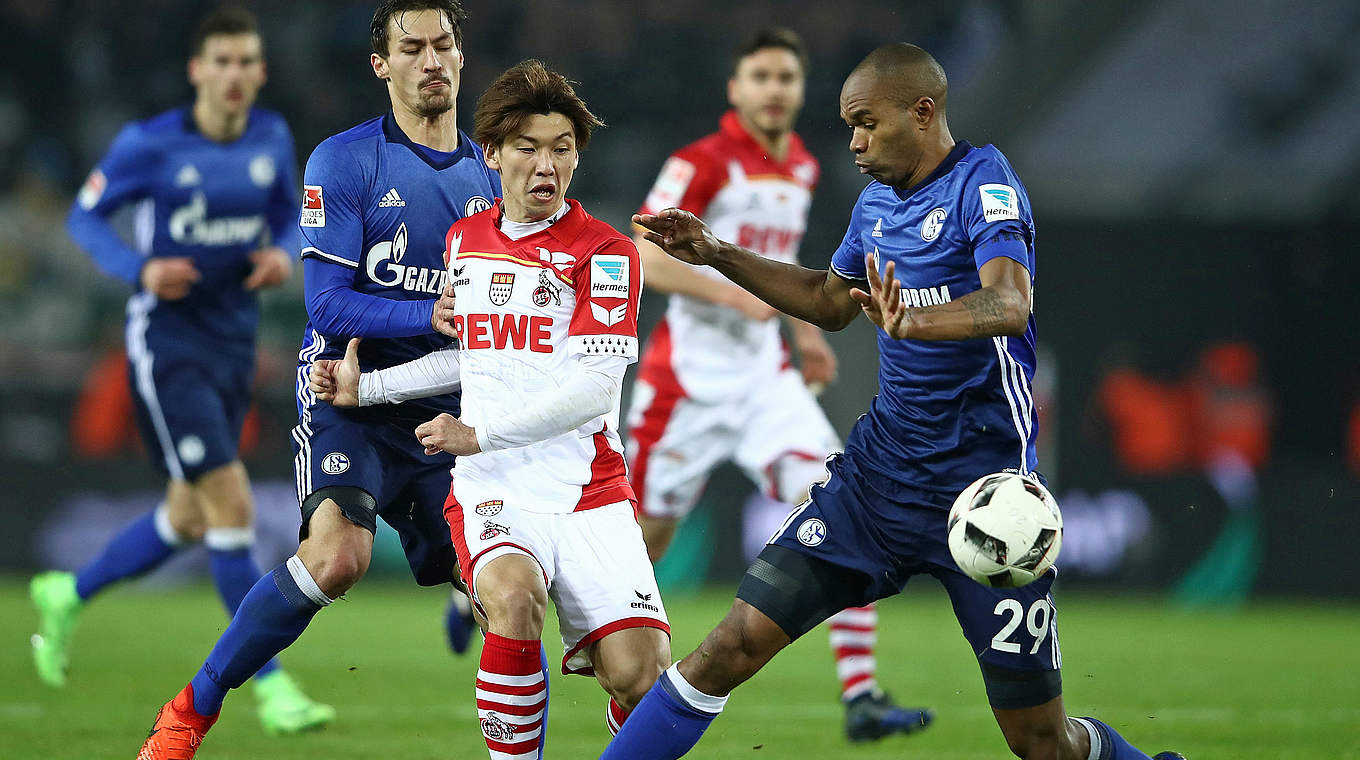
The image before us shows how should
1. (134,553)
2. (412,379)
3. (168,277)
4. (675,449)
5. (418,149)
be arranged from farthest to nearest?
1. (675,449)
2. (134,553)
3. (168,277)
4. (418,149)
5. (412,379)

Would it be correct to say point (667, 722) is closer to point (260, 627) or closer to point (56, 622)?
point (260, 627)

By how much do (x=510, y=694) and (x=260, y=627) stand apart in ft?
3.13

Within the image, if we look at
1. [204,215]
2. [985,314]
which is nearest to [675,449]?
[204,215]

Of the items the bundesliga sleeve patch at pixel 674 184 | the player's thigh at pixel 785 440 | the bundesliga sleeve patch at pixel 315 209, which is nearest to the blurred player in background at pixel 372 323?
the bundesliga sleeve patch at pixel 315 209

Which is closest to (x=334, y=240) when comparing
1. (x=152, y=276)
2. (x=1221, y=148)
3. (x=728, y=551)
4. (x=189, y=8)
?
(x=152, y=276)

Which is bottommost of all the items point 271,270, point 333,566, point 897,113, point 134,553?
point 134,553

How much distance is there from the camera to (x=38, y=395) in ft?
44.4

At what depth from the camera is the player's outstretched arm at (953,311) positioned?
3592 mm

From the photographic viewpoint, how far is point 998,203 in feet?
12.7

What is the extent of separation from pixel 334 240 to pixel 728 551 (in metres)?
8.85

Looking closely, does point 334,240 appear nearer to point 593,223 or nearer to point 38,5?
point 593,223

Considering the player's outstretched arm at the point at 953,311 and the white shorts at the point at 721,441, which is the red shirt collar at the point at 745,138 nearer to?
the white shorts at the point at 721,441

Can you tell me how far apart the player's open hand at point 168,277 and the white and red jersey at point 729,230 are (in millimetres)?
2056

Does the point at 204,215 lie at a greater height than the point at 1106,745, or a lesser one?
greater
